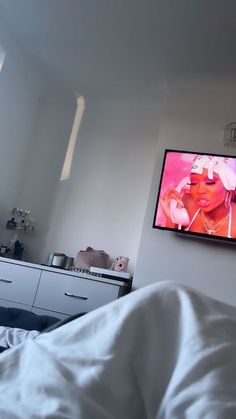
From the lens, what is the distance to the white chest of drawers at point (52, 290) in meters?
2.01

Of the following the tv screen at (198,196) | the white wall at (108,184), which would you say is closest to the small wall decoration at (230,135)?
the tv screen at (198,196)

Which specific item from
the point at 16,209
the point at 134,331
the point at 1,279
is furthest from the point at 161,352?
the point at 16,209

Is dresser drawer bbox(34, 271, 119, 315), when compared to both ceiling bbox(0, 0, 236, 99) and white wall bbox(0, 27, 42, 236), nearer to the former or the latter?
white wall bbox(0, 27, 42, 236)

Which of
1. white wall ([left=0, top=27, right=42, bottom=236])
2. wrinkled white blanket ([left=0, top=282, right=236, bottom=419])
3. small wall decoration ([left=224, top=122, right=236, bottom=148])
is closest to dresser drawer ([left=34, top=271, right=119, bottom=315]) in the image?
white wall ([left=0, top=27, right=42, bottom=236])

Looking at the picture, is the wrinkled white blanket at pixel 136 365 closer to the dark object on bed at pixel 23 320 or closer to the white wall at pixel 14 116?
the dark object on bed at pixel 23 320

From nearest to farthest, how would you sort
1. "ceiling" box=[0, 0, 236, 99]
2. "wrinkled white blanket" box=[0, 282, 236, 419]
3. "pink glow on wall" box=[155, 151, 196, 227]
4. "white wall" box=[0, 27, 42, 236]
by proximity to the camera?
"wrinkled white blanket" box=[0, 282, 236, 419] < "ceiling" box=[0, 0, 236, 99] < "pink glow on wall" box=[155, 151, 196, 227] < "white wall" box=[0, 27, 42, 236]

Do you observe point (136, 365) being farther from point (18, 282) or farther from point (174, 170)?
point (174, 170)

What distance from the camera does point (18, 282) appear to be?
212 cm

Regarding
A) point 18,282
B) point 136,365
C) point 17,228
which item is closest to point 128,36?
point 17,228

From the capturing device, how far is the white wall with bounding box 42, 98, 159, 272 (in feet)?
8.86

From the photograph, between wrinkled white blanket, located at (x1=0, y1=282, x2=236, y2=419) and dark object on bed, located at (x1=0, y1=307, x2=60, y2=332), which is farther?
dark object on bed, located at (x1=0, y1=307, x2=60, y2=332)

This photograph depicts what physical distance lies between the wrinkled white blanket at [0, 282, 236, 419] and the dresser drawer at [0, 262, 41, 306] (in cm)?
159

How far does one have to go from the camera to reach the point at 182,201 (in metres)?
2.20

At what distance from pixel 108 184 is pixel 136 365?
2415mm
